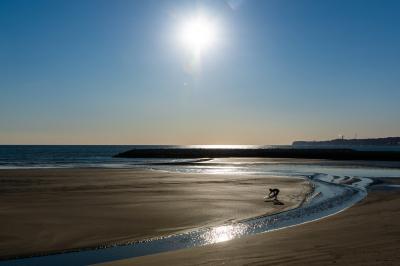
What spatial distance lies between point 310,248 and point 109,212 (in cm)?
917

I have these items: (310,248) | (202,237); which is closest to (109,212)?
(202,237)

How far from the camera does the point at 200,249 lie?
38.2ft

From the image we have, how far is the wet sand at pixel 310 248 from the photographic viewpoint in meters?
9.80

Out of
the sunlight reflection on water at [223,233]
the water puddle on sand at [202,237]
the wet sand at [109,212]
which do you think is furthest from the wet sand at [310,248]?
the wet sand at [109,212]

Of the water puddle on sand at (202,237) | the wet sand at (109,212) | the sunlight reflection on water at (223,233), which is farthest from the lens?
the sunlight reflection on water at (223,233)

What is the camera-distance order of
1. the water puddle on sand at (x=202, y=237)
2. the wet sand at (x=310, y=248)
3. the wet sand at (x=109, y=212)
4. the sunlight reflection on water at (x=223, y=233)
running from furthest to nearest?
1. the sunlight reflection on water at (x=223, y=233)
2. the wet sand at (x=109, y=212)
3. the water puddle on sand at (x=202, y=237)
4. the wet sand at (x=310, y=248)

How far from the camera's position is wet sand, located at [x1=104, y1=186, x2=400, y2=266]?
9.80 m

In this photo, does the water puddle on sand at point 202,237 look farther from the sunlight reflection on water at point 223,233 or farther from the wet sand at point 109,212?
the wet sand at point 109,212

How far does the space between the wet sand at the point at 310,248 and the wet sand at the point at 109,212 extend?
9.50 ft

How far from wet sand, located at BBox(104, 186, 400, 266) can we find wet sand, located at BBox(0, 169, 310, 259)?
289 cm

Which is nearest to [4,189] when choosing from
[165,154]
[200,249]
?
[200,249]

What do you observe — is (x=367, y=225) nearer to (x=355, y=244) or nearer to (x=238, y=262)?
(x=355, y=244)

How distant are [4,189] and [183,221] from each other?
14.9 meters

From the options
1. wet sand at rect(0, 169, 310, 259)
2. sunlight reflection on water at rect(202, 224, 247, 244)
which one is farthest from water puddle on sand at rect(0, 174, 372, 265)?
wet sand at rect(0, 169, 310, 259)
